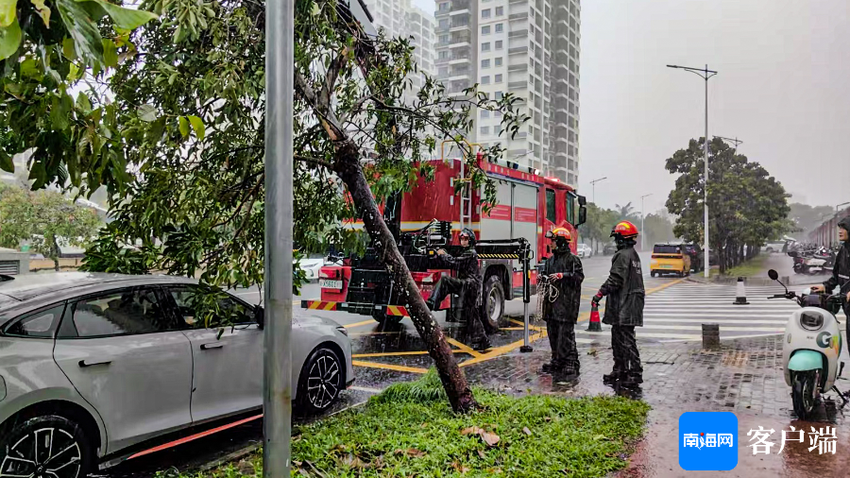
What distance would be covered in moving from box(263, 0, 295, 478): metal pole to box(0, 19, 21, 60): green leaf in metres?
1.27

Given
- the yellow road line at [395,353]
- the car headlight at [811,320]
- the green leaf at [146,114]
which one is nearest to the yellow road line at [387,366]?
the yellow road line at [395,353]

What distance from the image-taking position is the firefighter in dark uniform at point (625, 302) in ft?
19.0

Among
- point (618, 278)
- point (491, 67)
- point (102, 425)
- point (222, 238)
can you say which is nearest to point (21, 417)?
point (102, 425)

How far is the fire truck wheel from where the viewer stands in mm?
9203

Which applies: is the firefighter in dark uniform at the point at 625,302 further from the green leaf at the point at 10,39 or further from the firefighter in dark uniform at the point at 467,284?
the green leaf at the point at 10,39

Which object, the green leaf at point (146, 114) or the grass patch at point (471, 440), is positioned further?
the grass patch at point (471, 440)

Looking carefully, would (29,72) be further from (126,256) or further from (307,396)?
(307,396)

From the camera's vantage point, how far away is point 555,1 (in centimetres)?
769

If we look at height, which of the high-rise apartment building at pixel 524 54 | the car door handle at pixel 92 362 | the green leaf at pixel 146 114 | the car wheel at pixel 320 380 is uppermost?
the high-rise apartment building at pixel 524 54

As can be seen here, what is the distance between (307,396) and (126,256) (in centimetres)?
182

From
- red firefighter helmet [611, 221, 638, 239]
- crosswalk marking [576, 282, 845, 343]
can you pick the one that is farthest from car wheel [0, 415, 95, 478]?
crosswalk marking [576, 282, 845, 343]

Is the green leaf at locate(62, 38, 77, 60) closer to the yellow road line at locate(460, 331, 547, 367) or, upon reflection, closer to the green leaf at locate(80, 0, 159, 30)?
the green leaf at locate(80, 0, 159, 30)

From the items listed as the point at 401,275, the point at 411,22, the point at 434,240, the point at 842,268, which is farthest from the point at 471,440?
the point at 411,22

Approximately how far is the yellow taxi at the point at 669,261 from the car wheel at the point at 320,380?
168 inches
